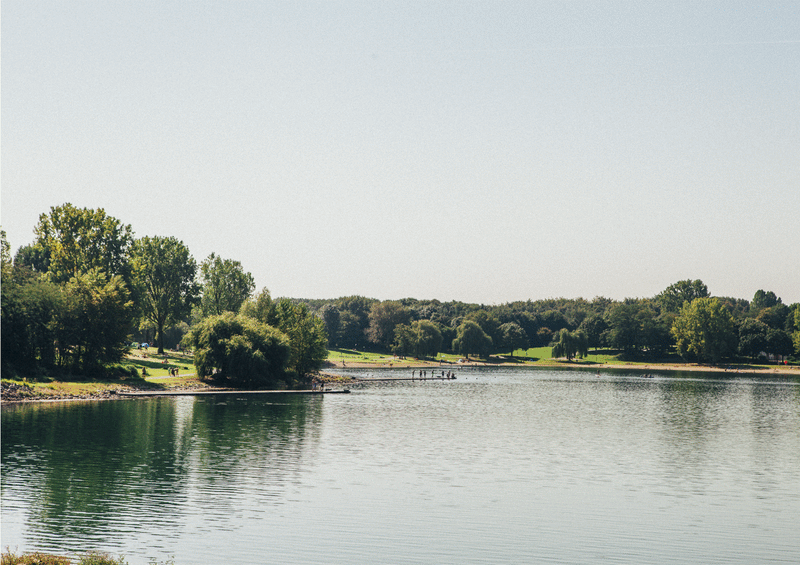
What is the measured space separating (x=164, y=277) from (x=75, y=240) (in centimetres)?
2500

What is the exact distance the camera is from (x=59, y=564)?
62.7 feet

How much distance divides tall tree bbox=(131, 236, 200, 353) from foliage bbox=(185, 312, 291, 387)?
41.2 meters

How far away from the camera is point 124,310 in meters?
93.0

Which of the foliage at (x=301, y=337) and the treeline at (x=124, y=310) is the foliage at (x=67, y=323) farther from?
the foliage at (x=301, y=337)

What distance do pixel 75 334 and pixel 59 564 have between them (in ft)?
244

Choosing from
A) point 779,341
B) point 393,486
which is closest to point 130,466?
point 393,486

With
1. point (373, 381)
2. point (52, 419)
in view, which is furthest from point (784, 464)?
point (373, 381)

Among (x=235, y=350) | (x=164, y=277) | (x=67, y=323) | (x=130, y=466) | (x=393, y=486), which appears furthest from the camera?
(x=164, y=277)

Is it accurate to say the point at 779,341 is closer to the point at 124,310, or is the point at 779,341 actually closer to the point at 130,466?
the point at 124,310

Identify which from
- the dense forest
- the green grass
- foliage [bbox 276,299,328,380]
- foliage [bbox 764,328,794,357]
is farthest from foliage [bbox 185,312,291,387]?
foliage [bbox 764,328,794,357]

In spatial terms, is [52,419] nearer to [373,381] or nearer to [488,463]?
[488,463]

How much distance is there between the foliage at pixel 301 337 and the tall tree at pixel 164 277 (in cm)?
3101

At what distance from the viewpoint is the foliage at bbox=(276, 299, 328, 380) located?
110875 millimetres

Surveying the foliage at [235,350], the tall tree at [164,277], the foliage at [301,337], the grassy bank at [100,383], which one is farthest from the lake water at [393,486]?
the tall tree at [164,277]
